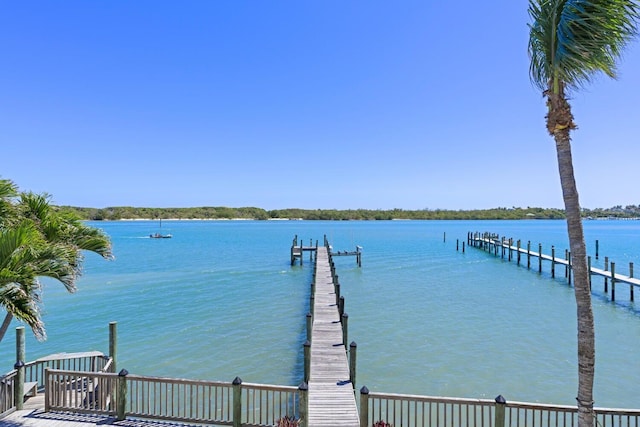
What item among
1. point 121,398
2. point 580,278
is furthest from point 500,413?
point 121,398

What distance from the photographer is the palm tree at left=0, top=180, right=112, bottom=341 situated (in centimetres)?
597

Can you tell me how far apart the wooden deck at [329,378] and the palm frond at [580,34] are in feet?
23.4

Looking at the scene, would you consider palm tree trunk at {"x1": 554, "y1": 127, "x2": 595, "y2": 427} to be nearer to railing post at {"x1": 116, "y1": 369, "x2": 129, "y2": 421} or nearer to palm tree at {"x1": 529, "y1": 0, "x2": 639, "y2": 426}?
palm tree at {"x1": 529, "y1": 0, "x2": 639, "y2": 426}

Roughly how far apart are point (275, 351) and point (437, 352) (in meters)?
6.16

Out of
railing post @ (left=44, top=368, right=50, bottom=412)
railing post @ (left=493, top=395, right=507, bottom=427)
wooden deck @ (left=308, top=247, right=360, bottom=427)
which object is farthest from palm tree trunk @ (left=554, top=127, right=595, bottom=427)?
railing post @ (left=44, top=368, right=50, bottom=412)

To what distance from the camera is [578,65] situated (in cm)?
464

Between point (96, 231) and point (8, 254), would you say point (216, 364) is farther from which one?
point (8, 254)

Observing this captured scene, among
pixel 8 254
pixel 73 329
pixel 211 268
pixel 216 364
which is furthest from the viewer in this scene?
pixel 211 268

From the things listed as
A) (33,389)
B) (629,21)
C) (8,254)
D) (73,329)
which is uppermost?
(629,21)

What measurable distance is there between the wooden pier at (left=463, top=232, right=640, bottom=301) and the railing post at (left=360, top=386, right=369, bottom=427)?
79.3 feet

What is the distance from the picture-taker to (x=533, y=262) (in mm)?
43844

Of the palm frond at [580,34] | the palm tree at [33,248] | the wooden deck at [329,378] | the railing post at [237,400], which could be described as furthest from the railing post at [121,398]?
the palm frond at [580,34]

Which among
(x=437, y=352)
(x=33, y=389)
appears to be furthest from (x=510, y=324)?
(x=33, y=389)

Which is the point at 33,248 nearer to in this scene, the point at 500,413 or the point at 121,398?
the point at 121,398
